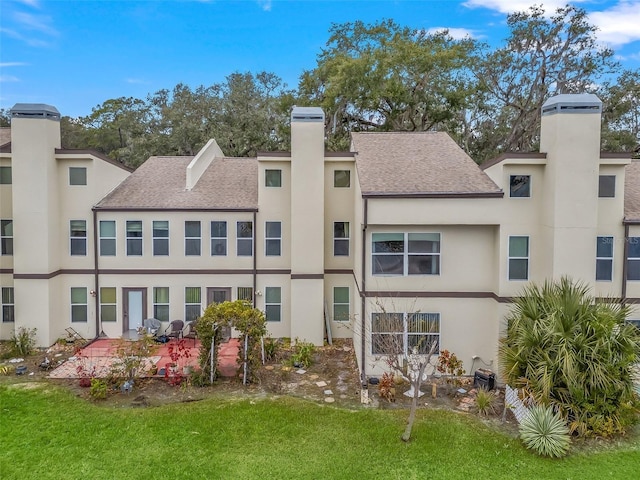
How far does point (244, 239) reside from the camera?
16141 mm

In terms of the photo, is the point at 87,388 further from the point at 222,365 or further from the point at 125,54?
the point at 125,54

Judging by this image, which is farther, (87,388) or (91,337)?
(91,337)

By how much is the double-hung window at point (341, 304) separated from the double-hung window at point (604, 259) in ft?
28.2

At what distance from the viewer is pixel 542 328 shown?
968 cm

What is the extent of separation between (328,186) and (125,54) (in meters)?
12.1

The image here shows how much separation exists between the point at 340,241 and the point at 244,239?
12.7 ft

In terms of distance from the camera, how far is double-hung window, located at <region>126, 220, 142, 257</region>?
1588cm

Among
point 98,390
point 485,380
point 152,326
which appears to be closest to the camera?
point 98,390

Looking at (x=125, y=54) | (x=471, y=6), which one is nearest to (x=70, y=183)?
Result: (x=125, y=54)

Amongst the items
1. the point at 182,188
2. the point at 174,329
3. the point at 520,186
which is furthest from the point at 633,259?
the point at 182,188

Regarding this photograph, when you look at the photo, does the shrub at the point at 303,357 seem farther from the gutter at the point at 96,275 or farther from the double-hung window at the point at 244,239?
the gutter at the point at 96,275

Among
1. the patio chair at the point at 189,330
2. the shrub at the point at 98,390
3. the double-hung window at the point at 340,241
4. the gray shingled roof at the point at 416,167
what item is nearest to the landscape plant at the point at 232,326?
the shrub at the point at 98,390

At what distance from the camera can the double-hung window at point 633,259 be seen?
12.4m

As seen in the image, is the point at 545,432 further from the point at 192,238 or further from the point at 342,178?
the point at 192,238
